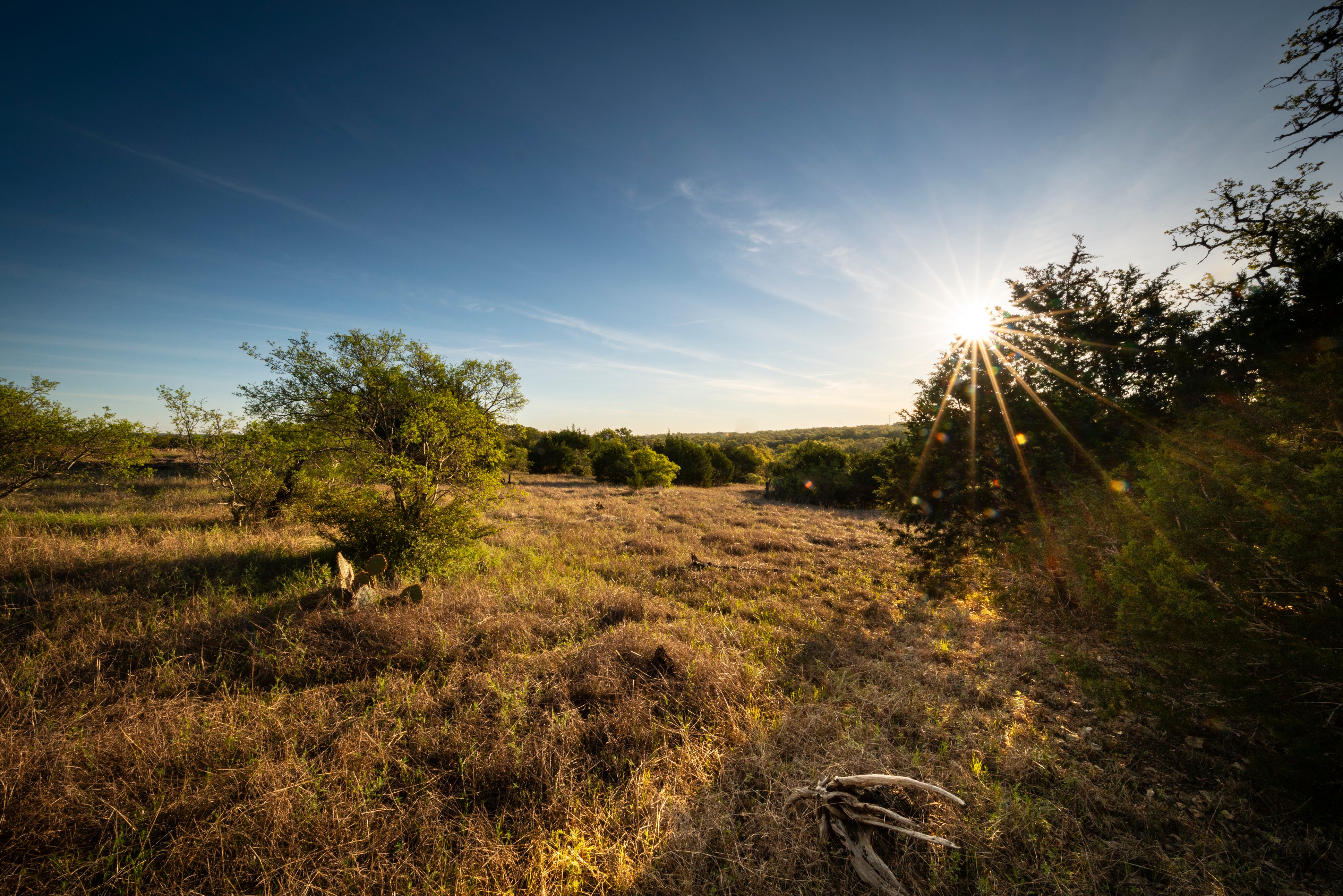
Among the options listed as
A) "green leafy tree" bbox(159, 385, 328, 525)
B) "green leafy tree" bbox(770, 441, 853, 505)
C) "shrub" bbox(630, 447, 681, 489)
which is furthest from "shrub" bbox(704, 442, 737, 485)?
"green leafy tree" bbox(159, 385, 328, 525)

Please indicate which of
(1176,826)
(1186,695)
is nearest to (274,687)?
(1176,826)

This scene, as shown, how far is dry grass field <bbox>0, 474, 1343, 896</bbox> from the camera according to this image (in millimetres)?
2498

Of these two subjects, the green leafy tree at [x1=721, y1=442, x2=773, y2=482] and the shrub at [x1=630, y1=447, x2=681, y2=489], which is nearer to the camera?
the shrub at [x1=630, y1=447, x2=681, y2=489]

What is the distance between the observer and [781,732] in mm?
3771

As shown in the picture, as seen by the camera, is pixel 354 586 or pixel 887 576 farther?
pixel 887 576

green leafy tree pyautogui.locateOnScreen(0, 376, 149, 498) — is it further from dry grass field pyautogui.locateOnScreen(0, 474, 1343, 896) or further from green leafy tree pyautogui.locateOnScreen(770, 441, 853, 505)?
green leafy tree pyautogui.locateOnScreen(770, 441, 853, 505)

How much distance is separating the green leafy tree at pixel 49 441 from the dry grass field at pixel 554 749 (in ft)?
18.7

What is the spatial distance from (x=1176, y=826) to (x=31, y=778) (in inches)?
316

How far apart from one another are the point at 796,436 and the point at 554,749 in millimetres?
123153

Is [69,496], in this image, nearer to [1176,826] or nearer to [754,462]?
[1176,826]

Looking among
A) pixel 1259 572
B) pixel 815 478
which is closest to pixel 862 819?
pixel 1259 572

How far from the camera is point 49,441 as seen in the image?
10203 millimetres

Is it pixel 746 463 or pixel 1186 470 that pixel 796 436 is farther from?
pixel 1186 470

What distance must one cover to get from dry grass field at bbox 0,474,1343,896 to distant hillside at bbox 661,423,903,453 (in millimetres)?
69242
